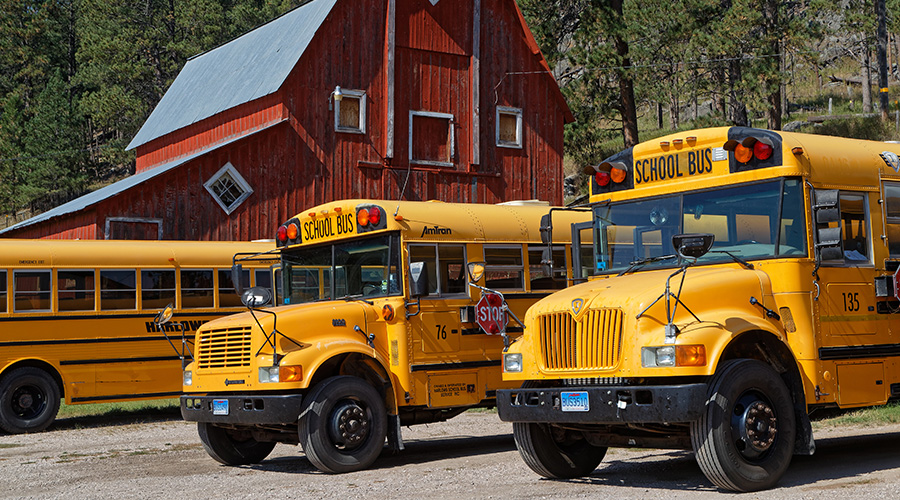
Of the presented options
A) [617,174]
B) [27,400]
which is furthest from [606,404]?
[27,400]

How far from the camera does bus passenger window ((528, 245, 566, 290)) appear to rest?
40.7 feet

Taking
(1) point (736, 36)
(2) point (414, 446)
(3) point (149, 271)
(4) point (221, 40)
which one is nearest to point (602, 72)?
(1) point (736, 36)

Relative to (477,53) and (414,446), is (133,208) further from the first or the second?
(414,446)

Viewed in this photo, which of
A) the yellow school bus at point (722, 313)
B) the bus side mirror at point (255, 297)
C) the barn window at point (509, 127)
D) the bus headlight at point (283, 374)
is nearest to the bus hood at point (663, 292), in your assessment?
the yellow school bus at point (722, 313)

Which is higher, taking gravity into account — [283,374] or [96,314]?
[96,314]

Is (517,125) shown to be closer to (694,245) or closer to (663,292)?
(694,245)

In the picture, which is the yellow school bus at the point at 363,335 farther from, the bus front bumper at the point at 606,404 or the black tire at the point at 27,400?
the black tire at the point at 27,400

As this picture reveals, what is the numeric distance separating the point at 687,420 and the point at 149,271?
11.1 m

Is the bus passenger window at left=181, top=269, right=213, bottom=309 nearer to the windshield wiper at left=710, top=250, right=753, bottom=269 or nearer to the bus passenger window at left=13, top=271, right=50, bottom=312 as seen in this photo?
the bus passenger window at left=13, top=271, right=50, bottom=312

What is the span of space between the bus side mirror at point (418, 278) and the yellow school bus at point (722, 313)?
1890 millimetres

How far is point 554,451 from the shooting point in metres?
9.28

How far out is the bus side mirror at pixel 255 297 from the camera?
10.4 metres

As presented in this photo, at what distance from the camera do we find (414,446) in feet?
42.7

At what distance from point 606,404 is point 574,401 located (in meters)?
0.32
